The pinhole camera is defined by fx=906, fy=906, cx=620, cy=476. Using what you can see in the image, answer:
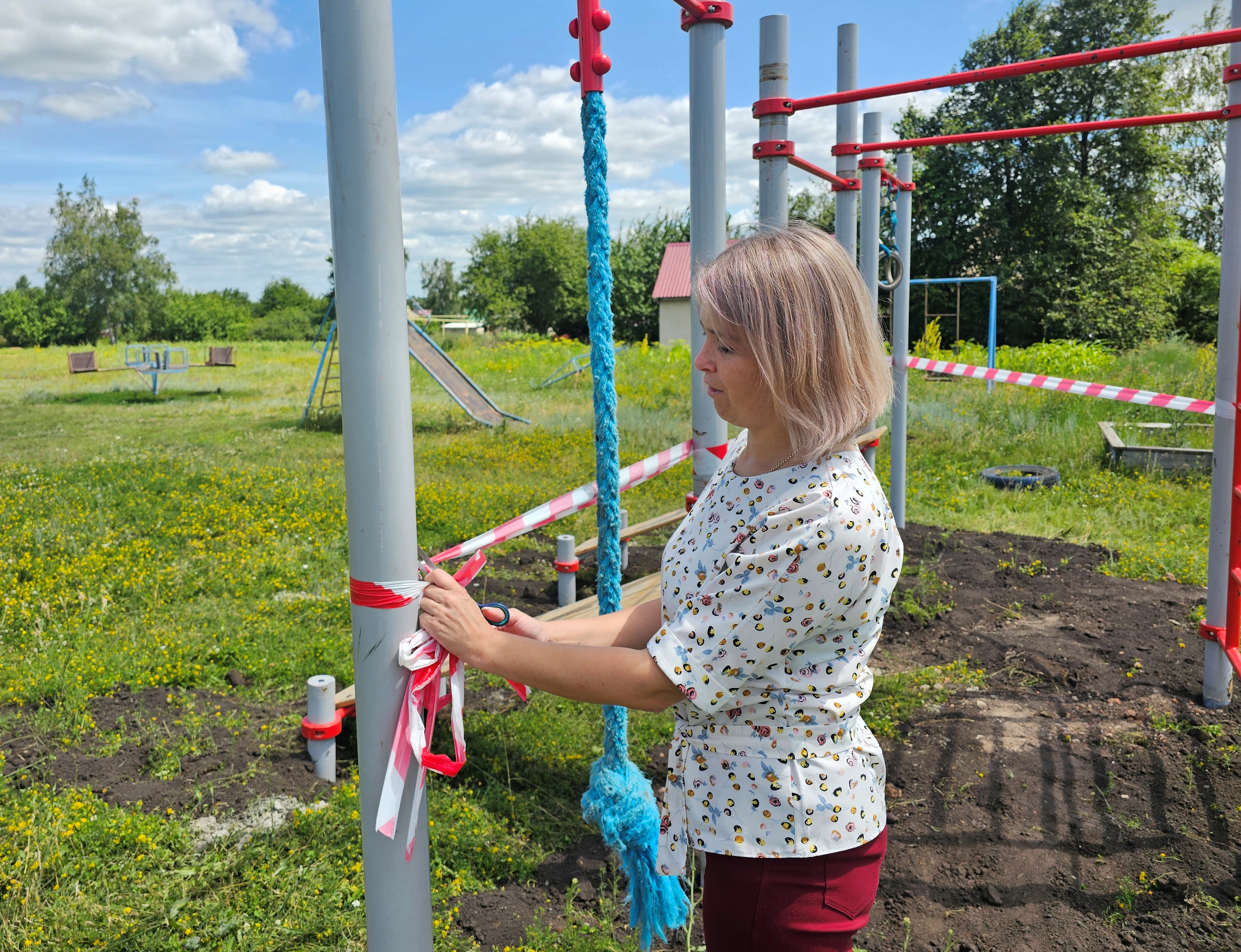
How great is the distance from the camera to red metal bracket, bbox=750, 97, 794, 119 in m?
3.00

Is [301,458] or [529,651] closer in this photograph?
[529,651]

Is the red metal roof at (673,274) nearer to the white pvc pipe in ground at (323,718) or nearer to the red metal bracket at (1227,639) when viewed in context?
the red metal bracket at (1227,639)

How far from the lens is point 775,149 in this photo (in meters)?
3.02

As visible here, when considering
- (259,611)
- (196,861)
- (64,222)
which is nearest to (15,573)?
(259,611)

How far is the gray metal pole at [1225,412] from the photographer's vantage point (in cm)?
352

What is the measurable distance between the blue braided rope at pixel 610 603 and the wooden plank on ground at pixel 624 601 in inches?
71.9

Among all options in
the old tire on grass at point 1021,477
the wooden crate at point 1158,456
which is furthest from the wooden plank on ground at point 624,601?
the wooden crate at point 1158,456

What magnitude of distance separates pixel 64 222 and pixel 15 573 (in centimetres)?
5002

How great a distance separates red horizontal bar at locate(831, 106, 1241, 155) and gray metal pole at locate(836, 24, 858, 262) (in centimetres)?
6

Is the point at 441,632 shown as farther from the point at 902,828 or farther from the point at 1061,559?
the point at 1061,559

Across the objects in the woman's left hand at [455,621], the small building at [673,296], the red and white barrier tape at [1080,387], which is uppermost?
the small building at [673,296]

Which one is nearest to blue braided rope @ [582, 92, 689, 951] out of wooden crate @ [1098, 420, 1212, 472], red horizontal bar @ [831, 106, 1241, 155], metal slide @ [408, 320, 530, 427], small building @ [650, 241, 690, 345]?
red horizontal bar @ [831, 106, 1241, 155]

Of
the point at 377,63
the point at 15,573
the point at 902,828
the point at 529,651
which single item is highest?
the point at 377,63

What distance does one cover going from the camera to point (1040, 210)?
2617 centimetres
